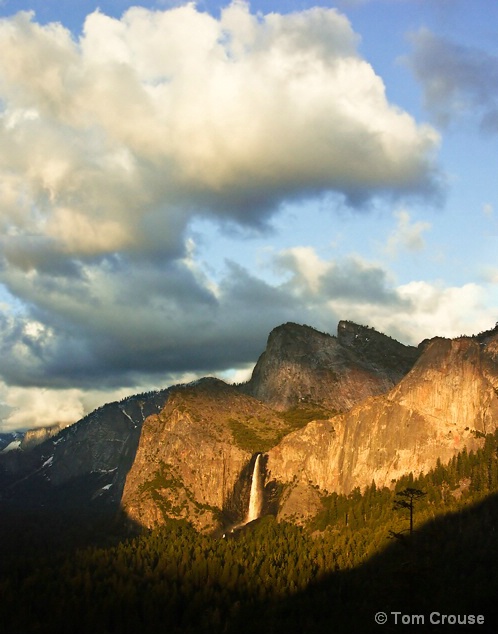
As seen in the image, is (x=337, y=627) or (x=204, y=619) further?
(x=204, y=619)

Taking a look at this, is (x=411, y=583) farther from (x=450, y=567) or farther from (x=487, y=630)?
(x=450, y=567)

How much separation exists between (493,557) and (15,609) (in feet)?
490

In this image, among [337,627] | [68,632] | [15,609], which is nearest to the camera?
[337,627]

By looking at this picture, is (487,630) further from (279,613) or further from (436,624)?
(279,613)

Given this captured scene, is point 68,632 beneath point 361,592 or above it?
beneath

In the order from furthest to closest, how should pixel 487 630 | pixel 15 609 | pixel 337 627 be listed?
pixel 15 609 → pixel 337 627 → pixel 487 630

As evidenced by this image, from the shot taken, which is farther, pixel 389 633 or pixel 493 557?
pixel 493 557

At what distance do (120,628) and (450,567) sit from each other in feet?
333

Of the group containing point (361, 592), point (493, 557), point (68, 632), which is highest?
point (493, 557)

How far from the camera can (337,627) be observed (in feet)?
570

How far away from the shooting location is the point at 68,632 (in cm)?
18600

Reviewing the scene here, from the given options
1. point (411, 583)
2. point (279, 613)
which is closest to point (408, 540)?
point (411, 583)

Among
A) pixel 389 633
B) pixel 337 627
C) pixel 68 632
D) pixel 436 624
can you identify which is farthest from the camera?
pixel 68 632

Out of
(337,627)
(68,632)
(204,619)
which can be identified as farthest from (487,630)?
(68,632)
